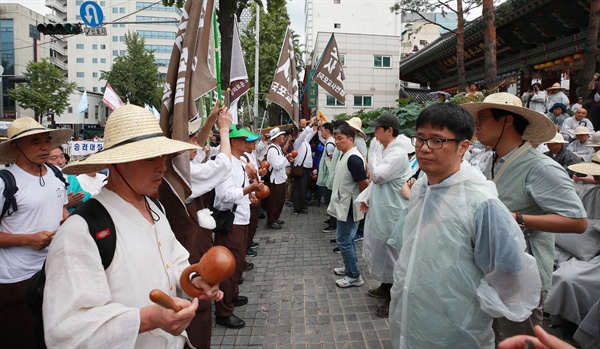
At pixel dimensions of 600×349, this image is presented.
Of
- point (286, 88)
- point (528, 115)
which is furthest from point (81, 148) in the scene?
point (528, 115)

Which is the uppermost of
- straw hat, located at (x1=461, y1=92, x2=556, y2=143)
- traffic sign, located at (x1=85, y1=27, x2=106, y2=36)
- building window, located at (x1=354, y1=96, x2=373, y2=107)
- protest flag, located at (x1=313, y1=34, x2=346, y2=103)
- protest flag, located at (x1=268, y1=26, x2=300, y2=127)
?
building window, located at (x1=354, y1=96, x2=373, y2=107)

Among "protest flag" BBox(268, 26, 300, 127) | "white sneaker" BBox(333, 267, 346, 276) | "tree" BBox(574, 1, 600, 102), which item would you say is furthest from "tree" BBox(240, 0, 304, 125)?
"white sneaker" BBox(333, 267, 346, 276)

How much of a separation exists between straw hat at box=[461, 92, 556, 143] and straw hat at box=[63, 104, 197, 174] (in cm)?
194

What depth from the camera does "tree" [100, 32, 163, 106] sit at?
41.0 m

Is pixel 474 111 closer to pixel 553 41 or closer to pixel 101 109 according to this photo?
pixel 553 41

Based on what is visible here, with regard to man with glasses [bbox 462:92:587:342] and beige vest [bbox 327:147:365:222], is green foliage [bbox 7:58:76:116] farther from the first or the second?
man with glasses [bbox 462:92:587:342]

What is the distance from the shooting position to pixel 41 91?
1348 inches

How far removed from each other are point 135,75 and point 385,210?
4346 centimetres

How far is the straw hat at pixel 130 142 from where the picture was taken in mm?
1697

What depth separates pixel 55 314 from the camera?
1429mm

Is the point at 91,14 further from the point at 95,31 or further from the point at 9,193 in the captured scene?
the point at 9,193

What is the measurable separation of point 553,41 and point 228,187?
1314 centimetres

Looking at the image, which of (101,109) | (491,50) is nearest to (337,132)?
(491,50)

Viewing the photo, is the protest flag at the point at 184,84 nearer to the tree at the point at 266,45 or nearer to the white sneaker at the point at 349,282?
the white sneaker at the point at 349,282
